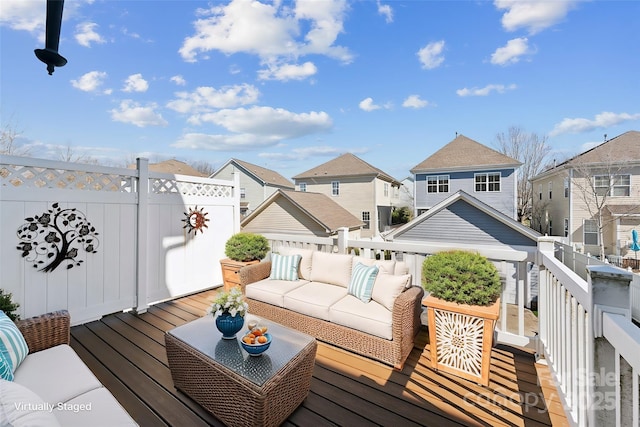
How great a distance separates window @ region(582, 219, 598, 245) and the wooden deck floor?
15.4 metres

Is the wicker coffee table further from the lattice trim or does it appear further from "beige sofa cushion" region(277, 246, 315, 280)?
"beige sofa cushion" region(277, 246, 315, 280)

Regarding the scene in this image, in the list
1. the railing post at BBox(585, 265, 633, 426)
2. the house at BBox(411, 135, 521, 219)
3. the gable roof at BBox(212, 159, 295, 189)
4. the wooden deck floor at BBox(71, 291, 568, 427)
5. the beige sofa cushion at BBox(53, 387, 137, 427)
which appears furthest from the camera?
the gable roof at BBox(212, 159, 295, 189)

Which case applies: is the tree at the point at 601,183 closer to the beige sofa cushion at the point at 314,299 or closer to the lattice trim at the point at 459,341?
the lattice trim at the point at 459,341

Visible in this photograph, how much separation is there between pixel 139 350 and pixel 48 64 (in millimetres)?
2682

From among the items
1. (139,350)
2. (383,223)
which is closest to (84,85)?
(139,350)

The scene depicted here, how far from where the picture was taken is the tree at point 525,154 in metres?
20.8

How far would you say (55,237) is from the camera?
3.33 meters

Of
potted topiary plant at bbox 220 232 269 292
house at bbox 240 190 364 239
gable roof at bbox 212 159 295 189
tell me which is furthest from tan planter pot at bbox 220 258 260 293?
gable roof at bbox 212 159 295 189

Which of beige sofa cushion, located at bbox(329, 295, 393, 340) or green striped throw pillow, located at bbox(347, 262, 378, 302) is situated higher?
green striped throw pillow, located at bbox(347, 262, 378, 302)

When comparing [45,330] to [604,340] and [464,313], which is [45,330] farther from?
[604,340]

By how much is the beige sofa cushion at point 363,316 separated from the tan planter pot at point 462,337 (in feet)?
1.36

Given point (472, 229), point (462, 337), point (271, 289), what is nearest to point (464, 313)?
point (462, 337)

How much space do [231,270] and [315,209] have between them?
30.8 ft

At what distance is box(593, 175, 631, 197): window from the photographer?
41.1ft
